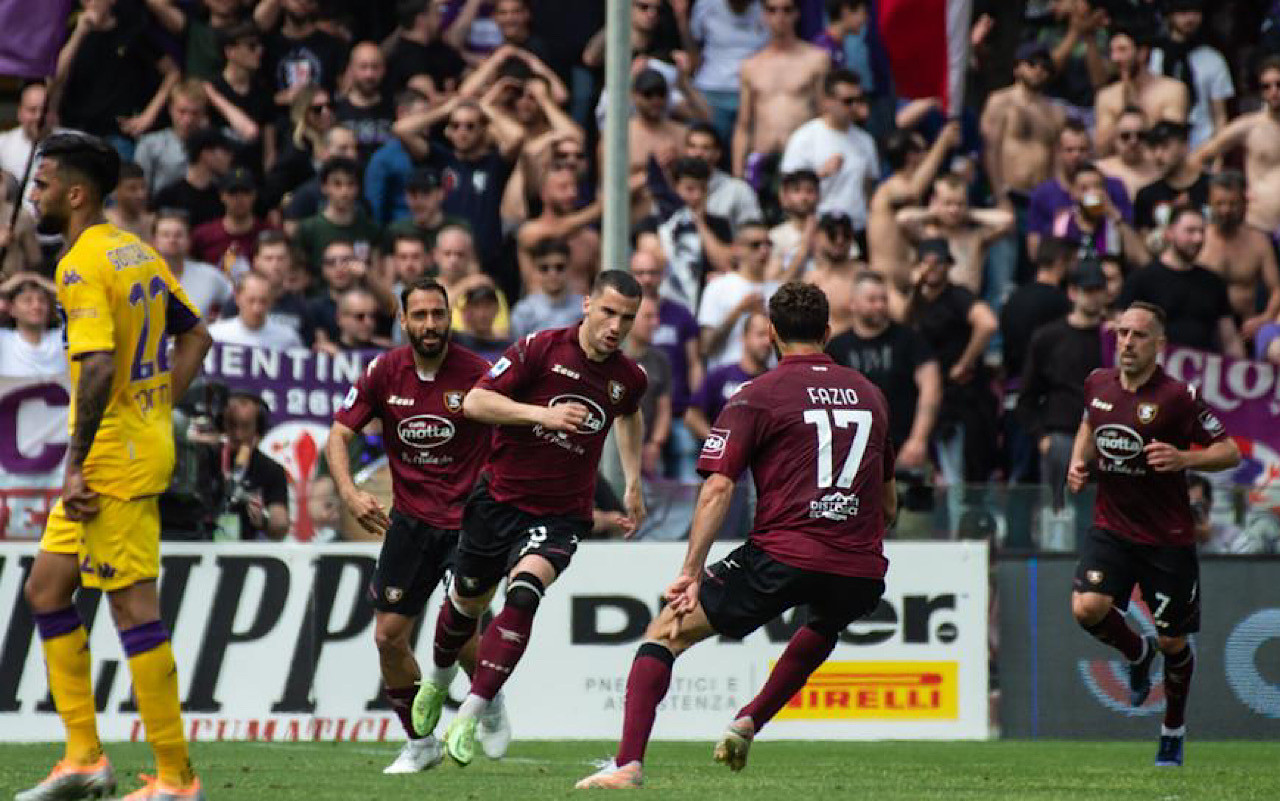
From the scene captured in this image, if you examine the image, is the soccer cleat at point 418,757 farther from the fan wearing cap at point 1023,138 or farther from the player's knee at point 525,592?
the fan wearing cap at point 1023,138

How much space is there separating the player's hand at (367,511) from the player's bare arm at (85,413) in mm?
3112

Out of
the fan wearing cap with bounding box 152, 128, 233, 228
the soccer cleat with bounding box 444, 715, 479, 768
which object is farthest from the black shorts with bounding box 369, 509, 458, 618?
the fan wearing cap with bounding box 152, 128, 233, 228

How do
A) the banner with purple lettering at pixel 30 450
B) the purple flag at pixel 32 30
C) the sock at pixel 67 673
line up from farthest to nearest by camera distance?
the purple flag at pixel 32 30 → the banner with purple lettering at pixel 30 450 → the sock at pixel 67 673

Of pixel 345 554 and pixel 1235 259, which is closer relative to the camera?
pixel 345 554

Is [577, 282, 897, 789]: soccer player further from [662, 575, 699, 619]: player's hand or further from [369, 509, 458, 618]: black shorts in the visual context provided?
[369, 509, 458, 618]: black shorts

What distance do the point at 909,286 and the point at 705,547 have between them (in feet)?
29.6

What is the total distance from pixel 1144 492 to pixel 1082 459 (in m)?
0.40

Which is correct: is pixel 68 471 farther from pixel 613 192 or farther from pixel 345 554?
pixel 613 192

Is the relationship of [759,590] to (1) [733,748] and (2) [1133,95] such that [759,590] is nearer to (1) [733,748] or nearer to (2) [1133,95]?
(1) [733,748]

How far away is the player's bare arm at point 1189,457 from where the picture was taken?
1262 centimetres

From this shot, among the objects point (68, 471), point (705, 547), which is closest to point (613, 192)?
point (705, 547)

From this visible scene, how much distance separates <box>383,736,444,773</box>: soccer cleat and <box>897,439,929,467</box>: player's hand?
5.45 m

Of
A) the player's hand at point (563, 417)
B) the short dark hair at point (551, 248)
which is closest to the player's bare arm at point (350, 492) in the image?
the player's hand at point (563, 417)

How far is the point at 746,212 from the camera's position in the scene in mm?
18688
